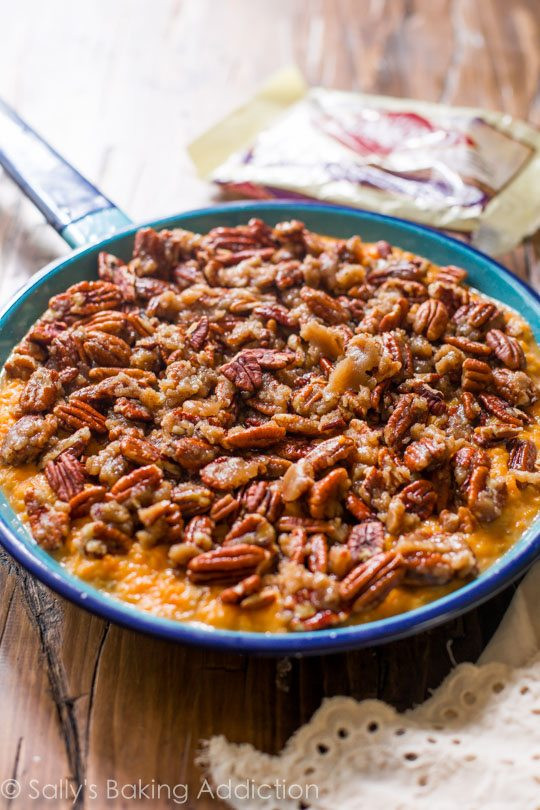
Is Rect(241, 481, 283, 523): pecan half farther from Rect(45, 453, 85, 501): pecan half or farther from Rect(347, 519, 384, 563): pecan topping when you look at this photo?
Rect(45, 453, 85, 501): pecan half

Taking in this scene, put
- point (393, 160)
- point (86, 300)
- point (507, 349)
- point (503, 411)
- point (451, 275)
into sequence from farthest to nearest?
1. point (393, 160)
2. point (451, 275)
3. point (86, 300)
4. point (507, 349)
5. point (503, 411)

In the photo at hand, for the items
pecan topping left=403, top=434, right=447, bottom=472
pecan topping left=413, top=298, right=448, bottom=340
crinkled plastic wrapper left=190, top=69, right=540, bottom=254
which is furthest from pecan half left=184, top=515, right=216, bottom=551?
crinkled plastic wrapper left=190, top=69, right=540, bottom=254

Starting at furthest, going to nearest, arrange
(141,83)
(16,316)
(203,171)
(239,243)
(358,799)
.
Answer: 1. (141,83)
2. (203,171)
3. (239,243)
4. (16,316)
5. (358,799)

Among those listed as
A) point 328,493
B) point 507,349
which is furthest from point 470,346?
point 328,493

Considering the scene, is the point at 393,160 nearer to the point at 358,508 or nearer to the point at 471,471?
the point at 471,471

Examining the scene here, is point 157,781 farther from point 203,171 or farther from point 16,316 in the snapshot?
point 203,171

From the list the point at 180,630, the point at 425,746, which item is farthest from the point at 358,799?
the point at 180,630
